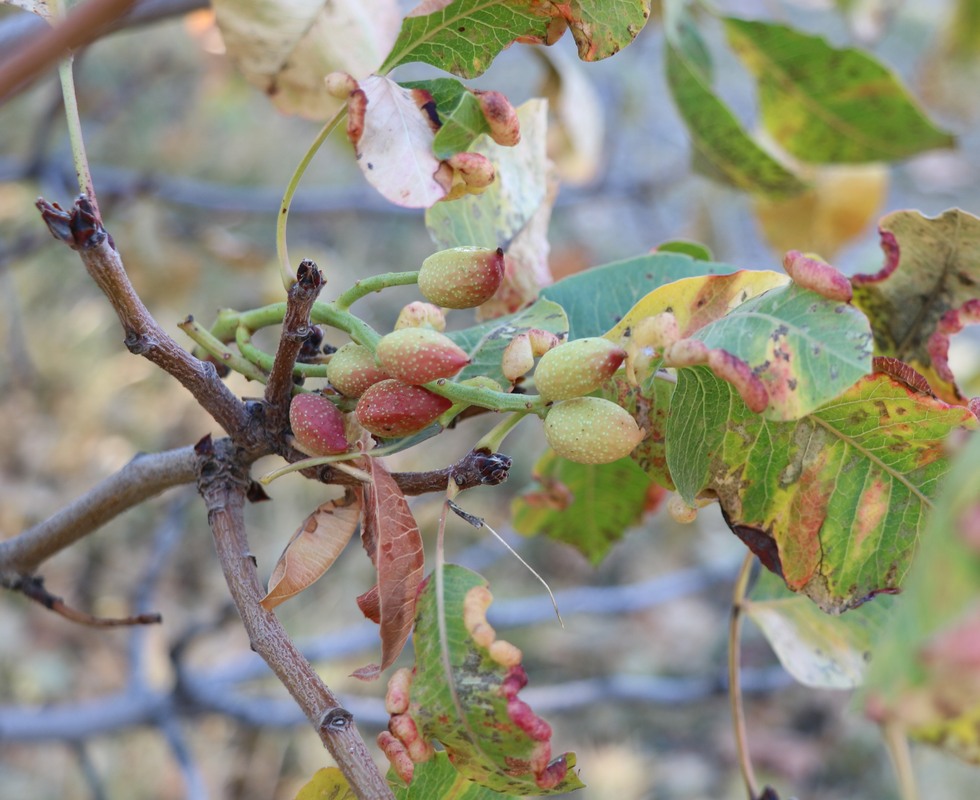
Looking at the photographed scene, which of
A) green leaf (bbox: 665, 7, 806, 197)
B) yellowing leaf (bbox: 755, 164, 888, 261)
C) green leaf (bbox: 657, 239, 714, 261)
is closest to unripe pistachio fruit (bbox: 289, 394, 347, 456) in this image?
green leaf (bbox: 657, 239, 714, 261)

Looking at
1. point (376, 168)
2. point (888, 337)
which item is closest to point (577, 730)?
point (888, 337)

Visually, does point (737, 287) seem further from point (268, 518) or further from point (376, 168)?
point (268, 518)

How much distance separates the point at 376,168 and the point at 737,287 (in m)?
0.20

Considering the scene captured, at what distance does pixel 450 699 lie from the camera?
1.44ft

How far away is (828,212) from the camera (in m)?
1.16

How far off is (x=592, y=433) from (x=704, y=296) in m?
0.10

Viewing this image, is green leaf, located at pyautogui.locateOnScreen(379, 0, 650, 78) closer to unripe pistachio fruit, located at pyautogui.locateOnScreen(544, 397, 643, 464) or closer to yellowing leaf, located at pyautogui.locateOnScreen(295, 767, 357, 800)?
unripe pistachio fruit, located at pyautogui.locateOnScreen(544, 397, 643, 464)

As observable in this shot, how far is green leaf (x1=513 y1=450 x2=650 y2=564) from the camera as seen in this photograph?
749 millimetres

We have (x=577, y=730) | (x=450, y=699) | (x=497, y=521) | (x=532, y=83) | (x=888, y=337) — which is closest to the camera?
(x=450, y=699)

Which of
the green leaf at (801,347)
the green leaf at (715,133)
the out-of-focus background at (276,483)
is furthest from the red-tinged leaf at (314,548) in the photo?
the out-of-focus background at (276,483)

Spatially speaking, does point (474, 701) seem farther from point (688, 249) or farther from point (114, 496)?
point (688, 249)

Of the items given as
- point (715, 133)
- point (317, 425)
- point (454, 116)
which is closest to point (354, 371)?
point (317, 425)

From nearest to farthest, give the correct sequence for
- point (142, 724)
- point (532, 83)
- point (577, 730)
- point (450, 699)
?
point (450, 699) < point (142, 724) < point (577, 730) < point (532, 83)

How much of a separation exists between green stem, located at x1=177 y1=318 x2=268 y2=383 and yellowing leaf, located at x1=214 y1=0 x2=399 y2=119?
0.96ft
